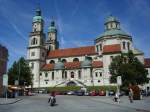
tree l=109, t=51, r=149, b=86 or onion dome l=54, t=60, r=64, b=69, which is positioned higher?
onion dome l=54, t=60, r=64, b=69

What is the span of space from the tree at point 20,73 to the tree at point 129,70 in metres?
24.7

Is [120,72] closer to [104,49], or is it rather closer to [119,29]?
[104,49]

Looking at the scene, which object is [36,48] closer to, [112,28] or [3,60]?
[112,28]

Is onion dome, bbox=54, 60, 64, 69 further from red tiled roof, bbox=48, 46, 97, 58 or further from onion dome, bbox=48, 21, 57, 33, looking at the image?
onion dome, bbox=48, 21, 57, 33

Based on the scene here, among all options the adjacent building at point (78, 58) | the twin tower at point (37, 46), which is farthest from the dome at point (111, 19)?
the twin tower at point (37, 46)

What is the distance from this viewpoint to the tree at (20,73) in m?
73.9

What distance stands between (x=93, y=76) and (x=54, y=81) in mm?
15670

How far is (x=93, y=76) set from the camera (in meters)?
95.2

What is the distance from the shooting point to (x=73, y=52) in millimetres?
109562

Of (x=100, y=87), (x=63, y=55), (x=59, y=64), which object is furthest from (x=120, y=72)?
(x=63, y=55)

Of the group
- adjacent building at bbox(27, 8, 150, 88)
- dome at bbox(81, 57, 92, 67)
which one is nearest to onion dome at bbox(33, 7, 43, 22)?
adjacent building at bbox(27, 8, 150, 88)

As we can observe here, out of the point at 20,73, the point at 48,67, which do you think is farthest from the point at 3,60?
the point at 48,67

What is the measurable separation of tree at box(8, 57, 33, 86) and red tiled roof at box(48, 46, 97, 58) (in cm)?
3378

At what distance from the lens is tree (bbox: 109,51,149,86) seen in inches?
2480
